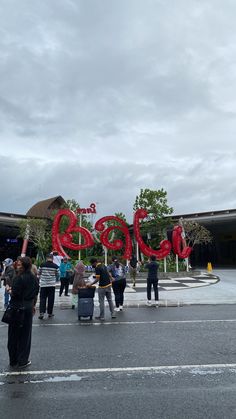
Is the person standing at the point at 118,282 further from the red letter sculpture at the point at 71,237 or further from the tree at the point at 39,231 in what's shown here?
the tree at the point at 39,231

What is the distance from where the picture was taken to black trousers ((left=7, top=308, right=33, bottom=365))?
5996mm

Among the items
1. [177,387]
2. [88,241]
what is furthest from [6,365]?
[88,241]

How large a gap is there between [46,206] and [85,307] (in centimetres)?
5006

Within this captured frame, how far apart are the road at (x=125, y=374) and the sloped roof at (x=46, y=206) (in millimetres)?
49771

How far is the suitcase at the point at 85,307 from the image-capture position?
34.2 ft

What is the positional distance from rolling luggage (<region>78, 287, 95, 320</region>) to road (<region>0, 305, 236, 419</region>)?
1077mm

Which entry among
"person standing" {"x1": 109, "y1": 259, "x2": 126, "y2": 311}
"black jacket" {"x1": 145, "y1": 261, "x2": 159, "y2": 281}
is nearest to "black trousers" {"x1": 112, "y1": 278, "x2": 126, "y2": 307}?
"person standing" {"x1": 109, "y1": 259, "x2": 126, "y2": 311}

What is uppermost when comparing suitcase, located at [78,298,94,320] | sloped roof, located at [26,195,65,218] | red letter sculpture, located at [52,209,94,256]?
sloped roof, located at [26,195,65,218]

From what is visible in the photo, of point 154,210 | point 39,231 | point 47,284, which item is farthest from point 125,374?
point 39,231

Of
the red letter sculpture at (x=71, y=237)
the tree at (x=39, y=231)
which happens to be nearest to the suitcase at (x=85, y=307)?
the red letter sculpture at (x=71, y=237)

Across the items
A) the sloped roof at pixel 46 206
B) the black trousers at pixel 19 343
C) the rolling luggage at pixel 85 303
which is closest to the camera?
the black trousers at pixel 19 343

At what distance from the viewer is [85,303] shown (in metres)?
10.5

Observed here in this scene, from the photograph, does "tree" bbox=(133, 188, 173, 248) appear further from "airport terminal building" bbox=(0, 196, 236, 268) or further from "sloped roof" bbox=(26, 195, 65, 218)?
"sloped roof" bbox=(26, 195, 65, 218)

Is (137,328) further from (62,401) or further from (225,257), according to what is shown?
(225,257)
